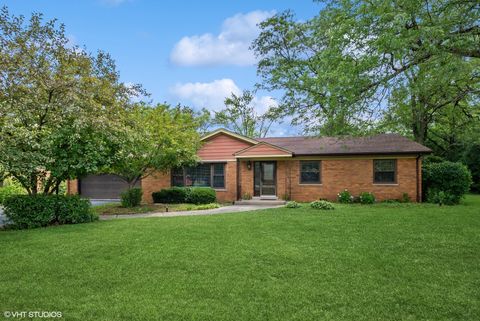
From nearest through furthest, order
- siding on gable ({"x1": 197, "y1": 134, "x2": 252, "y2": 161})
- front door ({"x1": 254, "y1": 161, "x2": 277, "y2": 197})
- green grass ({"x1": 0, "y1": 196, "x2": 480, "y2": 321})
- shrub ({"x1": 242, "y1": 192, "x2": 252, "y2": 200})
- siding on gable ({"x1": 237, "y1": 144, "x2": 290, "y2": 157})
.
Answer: green grass ({"x1": 0, "y1": 196, "x2": 480, "y2": 321}), siding on gable ({"x1": 237, "y1": 144, "x2": 290, "y2": 157}), shrub ({"x1": 242, "y1": 192, "x2": 252, "y2": 200}), front door ({"x1": 254, "y1": 161, "x2": 277, "y2": 197}), siding on gable ({"x1": 197, "y1": 134, "x2": 252, "y2": 161})

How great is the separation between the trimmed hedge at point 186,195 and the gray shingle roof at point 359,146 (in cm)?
524

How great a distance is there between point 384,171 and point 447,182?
285cm

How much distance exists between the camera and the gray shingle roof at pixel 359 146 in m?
17.5

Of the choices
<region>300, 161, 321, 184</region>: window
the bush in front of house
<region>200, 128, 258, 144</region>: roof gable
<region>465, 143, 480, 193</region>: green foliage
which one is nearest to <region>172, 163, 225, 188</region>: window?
<region>200, 128, 258, 144</region>: roof gable

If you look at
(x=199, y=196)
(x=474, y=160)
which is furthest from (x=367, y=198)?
(x=474, y=160)

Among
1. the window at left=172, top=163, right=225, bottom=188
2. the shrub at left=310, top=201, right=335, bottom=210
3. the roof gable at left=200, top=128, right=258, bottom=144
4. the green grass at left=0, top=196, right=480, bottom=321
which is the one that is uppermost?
the roof gable at left=200, top=128, right=258, bottom=144

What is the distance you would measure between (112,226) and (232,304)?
703cm

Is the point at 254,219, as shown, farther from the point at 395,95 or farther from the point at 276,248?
the point at 395,95

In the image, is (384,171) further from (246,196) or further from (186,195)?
(186,195)

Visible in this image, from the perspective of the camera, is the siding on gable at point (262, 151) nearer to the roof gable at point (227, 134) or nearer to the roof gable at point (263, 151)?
the roof gable at point (263, 151)

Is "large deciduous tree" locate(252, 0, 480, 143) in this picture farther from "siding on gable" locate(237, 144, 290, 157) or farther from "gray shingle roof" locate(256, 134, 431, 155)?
"siding on gable" locate(237, 144, 290, 157)

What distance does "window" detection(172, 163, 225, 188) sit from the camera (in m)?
20.7

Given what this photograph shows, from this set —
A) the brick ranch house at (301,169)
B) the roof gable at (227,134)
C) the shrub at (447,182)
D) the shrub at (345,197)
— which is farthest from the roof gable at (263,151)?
the shrub at (447,182)

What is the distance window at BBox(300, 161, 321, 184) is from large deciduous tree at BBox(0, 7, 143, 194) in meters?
10.9
